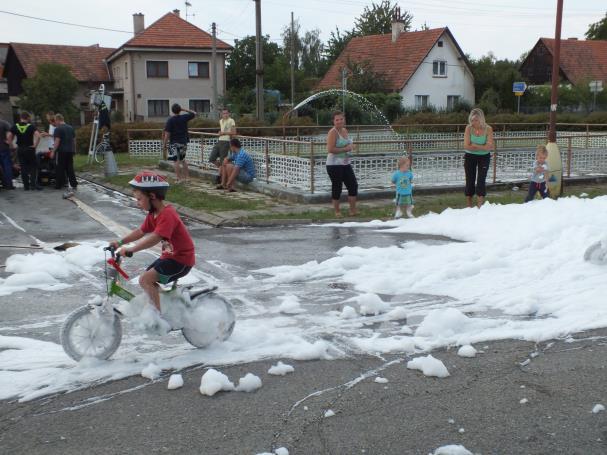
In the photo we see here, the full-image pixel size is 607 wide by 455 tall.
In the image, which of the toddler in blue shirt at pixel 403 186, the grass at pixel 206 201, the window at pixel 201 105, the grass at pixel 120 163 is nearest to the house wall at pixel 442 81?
the window at pixel 201 105

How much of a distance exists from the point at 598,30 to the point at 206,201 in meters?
90.9

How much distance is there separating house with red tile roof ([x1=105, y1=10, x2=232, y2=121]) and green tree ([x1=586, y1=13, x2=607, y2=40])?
57.5 meters

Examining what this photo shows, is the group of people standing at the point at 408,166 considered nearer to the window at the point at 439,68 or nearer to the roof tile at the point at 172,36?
the roof tile at the point at 172,36

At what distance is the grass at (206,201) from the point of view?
47.1 feet

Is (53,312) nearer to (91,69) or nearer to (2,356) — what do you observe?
(2,356)

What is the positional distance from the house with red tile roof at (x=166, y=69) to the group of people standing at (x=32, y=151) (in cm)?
3410

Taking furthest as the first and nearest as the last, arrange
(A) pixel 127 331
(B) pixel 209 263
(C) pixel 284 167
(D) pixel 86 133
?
(D) pixel 86 133 → (C) pixel 284 167 → (B) pixel 209 263 → (A) pixel 127 331

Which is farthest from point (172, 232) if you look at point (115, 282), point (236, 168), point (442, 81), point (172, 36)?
point (442, 81)

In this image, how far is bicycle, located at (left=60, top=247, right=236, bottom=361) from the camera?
5.69 meters

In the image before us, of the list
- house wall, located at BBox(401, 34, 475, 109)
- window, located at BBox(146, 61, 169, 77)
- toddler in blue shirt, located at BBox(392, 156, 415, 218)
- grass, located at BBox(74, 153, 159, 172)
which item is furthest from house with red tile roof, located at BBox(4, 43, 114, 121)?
toddler in blue shirt, located at BBox(392, 156, 415, 218)

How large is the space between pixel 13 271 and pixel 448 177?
11.2 metres

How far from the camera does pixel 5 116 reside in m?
68.1

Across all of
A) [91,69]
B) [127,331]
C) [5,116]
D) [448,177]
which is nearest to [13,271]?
[127,331]

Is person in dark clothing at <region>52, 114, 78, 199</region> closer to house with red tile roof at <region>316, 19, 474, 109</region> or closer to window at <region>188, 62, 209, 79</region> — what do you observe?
window at <region>188, 62, 209, 79</region>
